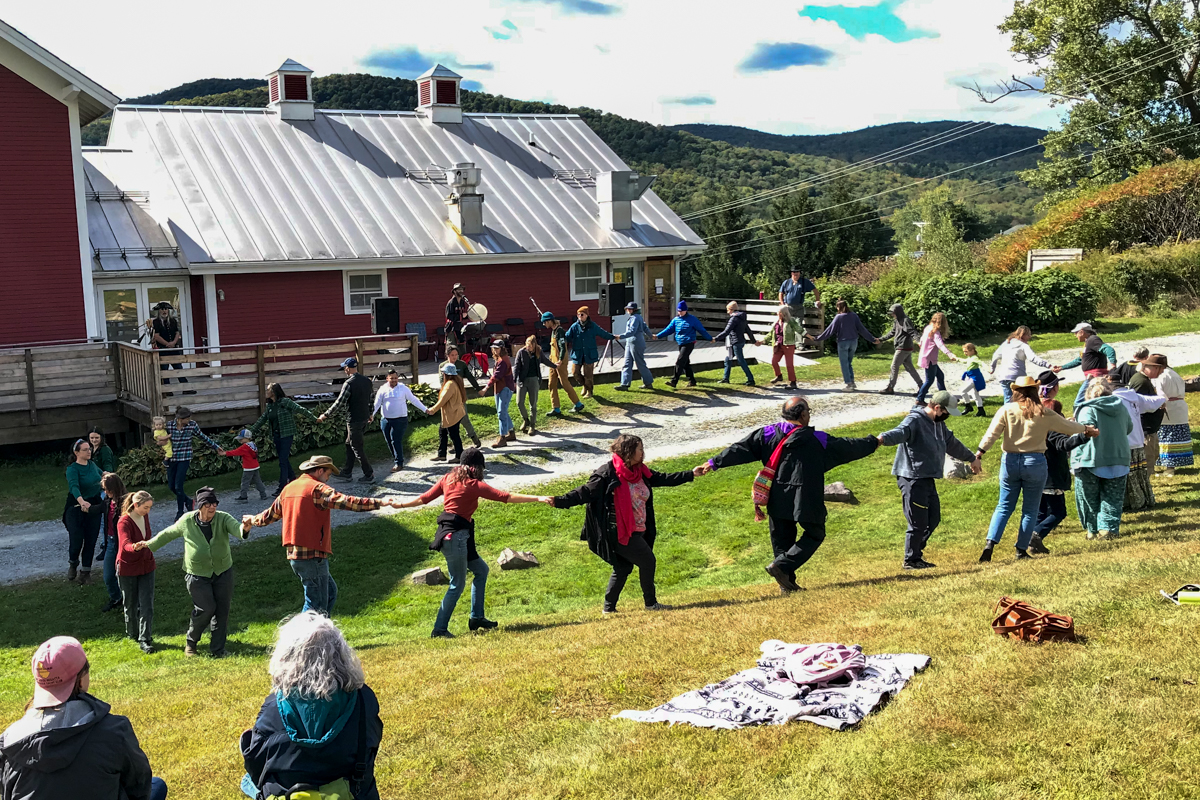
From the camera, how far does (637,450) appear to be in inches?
376

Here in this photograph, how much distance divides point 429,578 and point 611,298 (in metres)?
15.2

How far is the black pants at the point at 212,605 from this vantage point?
10438mm

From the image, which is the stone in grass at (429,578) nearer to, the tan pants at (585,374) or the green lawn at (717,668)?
the green lawn at (717,668)

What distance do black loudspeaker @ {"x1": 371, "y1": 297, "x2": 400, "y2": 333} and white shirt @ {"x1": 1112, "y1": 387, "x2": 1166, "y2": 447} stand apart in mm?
16299

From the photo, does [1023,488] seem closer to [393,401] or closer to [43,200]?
[393,401]

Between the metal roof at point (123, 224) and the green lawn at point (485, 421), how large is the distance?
16.2 ft

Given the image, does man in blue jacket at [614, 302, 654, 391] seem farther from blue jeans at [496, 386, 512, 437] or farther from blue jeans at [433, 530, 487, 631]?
blue jeans at [433, 530, 487, 631]

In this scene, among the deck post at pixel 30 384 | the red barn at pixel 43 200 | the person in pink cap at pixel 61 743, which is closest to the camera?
the person in pink cap at pixel 61 743

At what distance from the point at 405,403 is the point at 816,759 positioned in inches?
486

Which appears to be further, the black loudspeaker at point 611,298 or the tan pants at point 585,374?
the black loudspeaker at point 611,298

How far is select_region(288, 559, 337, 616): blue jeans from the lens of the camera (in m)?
9.84

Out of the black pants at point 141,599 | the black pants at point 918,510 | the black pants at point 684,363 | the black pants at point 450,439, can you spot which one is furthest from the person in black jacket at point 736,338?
the black pants at point 141,599

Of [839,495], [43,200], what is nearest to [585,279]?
[43,200]

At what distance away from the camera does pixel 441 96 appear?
105 ft
